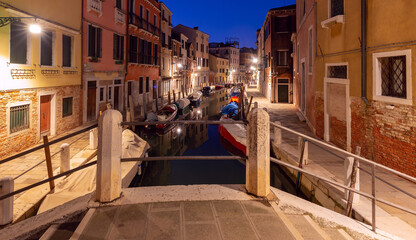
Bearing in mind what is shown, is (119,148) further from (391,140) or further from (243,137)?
(243,137)

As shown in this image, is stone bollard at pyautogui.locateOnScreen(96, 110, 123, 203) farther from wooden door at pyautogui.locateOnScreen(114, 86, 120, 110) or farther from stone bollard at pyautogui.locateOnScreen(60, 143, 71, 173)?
wooden door at pyautogui.locateOnScreen(114, 86, 120, 110)

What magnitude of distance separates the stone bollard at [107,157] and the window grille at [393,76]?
6.97 metres

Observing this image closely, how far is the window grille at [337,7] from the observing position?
9.15m

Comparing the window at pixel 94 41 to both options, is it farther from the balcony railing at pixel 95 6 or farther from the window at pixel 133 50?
the window at pixel 133 50

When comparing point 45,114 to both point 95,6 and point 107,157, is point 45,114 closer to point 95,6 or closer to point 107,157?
point 95,6

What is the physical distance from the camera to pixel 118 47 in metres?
18.6

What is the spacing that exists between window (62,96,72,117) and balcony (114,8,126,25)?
283 inches

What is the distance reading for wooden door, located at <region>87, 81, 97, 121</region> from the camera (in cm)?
1505

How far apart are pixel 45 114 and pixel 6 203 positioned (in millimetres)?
7459

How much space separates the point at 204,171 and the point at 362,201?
749 cm

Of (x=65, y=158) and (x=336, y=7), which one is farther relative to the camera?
(x=336, y=7)

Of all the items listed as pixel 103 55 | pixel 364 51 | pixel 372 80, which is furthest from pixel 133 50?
pixel 372 80

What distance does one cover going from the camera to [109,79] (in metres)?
17.4

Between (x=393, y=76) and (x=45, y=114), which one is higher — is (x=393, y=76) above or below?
above
